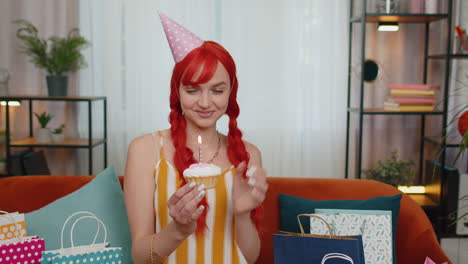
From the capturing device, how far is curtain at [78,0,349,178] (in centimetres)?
388

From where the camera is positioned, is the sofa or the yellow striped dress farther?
the sofa

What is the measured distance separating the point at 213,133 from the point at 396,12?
2353 millimetres

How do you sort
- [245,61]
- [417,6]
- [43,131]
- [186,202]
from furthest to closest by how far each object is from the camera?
[245,61] < [417,6] < [43,131] < [186,202]

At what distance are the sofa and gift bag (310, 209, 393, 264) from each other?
161 millimetres

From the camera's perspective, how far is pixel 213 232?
68.4 inches

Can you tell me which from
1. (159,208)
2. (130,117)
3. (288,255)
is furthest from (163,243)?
(130,117)

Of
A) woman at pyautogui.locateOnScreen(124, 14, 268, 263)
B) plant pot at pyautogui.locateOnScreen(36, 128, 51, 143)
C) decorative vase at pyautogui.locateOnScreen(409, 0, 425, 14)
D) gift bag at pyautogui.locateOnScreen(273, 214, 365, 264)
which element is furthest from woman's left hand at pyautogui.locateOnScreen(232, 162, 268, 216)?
decorative vase at pyautogui.locateOnScreen(409, 0, 425, 14)

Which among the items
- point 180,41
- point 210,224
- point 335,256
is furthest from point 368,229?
point 180,41

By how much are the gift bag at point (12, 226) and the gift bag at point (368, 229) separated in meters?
1.06

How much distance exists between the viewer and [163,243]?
4.85 feet

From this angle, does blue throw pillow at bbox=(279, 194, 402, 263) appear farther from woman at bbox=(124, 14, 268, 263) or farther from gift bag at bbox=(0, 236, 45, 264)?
gift bag at bbox=(0, 236, 45, 264)

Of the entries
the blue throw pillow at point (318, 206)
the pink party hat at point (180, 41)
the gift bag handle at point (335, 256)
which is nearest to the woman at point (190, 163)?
the pink party hat at point (180, 41)

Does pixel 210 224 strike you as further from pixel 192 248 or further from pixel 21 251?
pixel 21 251

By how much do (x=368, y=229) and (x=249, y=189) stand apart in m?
0.71
